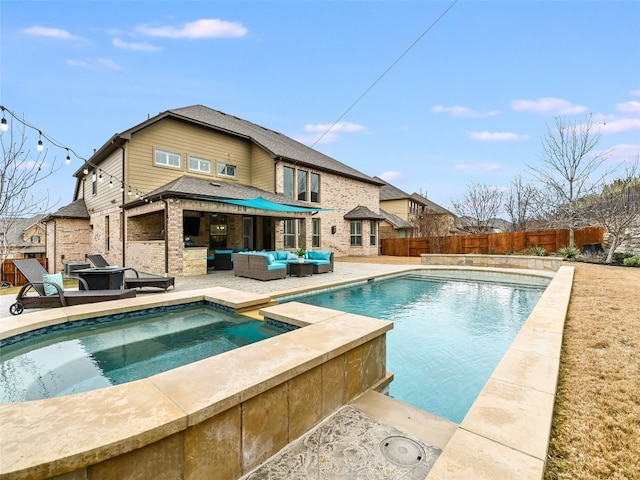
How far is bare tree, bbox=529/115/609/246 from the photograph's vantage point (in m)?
15.8

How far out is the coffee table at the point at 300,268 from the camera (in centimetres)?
1029

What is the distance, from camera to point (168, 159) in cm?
1395

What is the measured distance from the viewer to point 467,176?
27047 mm

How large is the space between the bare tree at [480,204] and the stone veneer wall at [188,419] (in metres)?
27.1

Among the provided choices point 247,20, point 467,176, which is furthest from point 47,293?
point 467,176

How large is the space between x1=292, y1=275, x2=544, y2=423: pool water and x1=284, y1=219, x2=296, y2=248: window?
315 inches

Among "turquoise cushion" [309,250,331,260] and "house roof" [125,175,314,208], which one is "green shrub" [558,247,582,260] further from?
"house roof" [125,175,314,208]

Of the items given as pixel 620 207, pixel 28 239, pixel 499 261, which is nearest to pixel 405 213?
pixel 499 261

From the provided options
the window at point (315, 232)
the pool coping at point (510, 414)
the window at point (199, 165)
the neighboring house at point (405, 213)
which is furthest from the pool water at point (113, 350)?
the neighboring house at point (405, 213)

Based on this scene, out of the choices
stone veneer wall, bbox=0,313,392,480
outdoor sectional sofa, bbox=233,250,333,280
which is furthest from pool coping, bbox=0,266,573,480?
outdoor sectional sofa, bbox=233,250,333,280

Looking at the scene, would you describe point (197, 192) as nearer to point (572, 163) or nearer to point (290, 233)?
point (290, 233)

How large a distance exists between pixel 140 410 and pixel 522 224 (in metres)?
29.4

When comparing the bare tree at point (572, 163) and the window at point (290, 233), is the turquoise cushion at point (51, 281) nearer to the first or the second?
the window at point (290, 233)

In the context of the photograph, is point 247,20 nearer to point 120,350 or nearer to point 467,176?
point 120,350
